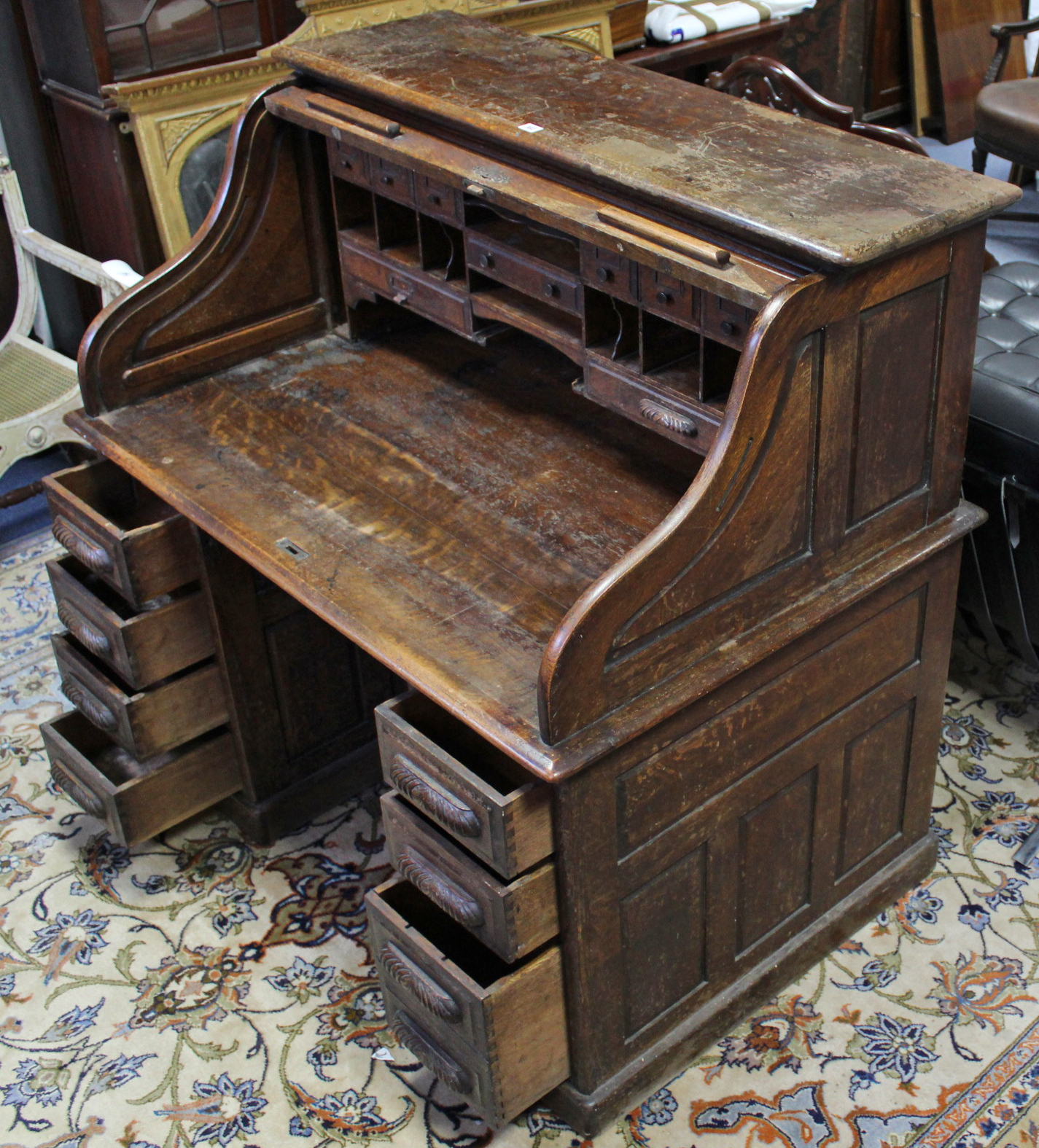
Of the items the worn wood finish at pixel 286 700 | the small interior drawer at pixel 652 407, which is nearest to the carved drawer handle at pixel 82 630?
the worn wood finish at pixel 286 700

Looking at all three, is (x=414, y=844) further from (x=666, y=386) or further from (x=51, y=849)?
(x=51, y=849)

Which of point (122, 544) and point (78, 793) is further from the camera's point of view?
point (78, 793)

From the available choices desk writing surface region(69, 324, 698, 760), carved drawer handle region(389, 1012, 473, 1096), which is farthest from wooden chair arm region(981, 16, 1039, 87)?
carved drawer handle region(389, 1012, 473, 1096)

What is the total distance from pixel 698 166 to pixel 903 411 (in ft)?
1.49

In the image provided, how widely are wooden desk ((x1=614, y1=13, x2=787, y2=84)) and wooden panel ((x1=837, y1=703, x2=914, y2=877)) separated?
97.8 inches

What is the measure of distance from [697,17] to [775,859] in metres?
3.05

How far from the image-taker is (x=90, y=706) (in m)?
2.62

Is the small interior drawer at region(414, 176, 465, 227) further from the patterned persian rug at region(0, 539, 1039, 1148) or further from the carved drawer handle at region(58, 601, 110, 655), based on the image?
the patterned persian rug at region(0, 539, 1039, 1148)

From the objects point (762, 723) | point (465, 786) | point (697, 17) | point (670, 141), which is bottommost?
point (762, 723)

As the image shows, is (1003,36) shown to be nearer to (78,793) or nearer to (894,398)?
(894,398)

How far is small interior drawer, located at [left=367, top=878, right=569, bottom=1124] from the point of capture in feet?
6.38

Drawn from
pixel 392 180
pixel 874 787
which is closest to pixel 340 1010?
pixel 874 787

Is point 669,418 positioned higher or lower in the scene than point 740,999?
higher

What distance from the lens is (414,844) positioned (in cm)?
203
